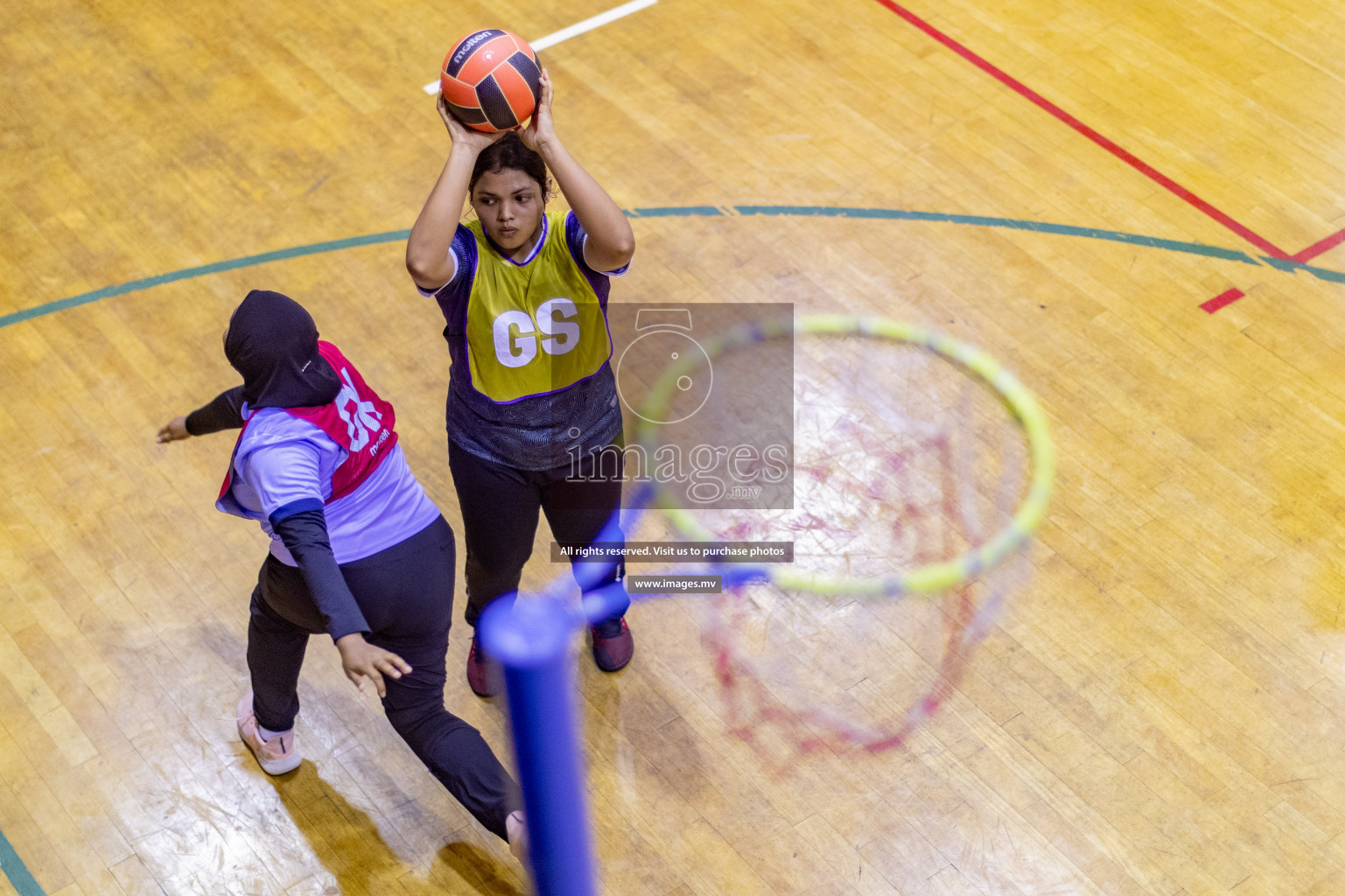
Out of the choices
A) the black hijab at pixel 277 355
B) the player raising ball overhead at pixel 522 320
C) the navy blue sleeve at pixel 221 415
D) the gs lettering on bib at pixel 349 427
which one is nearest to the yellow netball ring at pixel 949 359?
the player raising ball overhead at pixel 522 320

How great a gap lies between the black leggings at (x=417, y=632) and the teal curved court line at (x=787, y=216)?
8.54 feet

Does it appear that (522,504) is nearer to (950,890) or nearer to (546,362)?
(546,362)

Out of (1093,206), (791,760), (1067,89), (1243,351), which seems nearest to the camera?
(791,760)

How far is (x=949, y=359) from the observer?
561 cm

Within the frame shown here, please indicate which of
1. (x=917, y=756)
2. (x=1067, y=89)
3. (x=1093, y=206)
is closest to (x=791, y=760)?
(x=917, y=756)

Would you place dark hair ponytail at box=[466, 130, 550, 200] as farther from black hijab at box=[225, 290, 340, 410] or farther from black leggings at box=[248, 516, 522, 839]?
black leggings at box=[248, 516, 522, 839]

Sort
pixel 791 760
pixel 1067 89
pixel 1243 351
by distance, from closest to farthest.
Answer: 1. pixel 791 760
2. pixel 1243 351
3. pixel 1067 89

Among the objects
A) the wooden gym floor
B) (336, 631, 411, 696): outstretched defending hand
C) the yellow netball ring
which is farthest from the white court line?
(336, 631, 411, 696): outstretched defending hand

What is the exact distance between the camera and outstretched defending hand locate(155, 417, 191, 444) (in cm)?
396

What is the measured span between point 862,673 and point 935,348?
171 centimetres

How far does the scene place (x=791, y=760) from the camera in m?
4.34

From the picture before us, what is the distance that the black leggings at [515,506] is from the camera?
3.86 metres

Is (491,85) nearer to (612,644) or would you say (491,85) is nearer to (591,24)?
(612,644)

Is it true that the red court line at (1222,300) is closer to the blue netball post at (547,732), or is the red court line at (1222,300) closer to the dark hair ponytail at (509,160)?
the blue netball post at (547,732)
